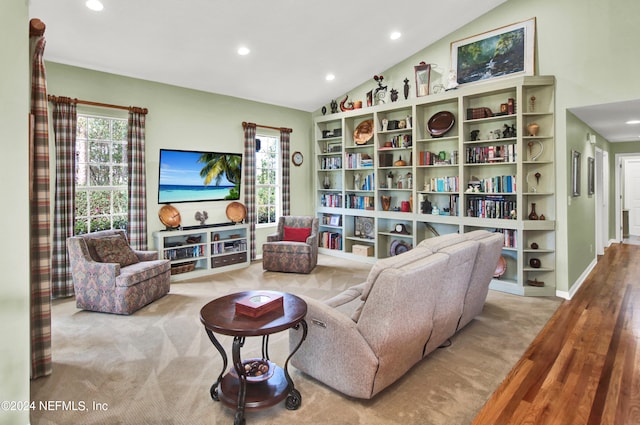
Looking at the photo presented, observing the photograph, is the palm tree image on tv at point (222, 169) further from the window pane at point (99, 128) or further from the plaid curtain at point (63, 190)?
the plaid curtain at point (63, 190)

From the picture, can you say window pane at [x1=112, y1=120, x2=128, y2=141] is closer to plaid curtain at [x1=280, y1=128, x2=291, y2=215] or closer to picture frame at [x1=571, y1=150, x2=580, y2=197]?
plaid curtain at [x1=280, y1=128, x2=291, y2=215]

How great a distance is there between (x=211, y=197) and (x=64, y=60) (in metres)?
2.69

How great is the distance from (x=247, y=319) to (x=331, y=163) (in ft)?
17.9

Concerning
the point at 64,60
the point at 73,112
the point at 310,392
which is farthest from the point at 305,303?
the point at 64,60

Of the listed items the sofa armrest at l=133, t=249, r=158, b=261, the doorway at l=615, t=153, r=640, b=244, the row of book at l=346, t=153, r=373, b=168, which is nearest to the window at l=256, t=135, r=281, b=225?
the row of book at l=346, t=153, r=373, b=168

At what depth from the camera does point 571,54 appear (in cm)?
448

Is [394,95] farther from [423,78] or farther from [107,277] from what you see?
[107,277]

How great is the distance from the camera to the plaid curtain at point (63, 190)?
4508 millimetres

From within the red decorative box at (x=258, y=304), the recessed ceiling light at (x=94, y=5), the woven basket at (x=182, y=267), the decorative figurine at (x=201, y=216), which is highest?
the recessed ceiling light at (x=94, y=5)

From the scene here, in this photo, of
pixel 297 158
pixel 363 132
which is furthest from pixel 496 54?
pixel 297 158

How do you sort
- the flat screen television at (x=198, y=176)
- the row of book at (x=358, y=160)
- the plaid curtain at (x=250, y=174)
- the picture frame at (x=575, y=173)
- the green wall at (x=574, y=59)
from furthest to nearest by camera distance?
the row of book at (x=358, y=160) → the plaid curtain at (x=250, y=174) → the flat screen television at (x=198, y=176) → the picture frame at (x=575, y=173) → the green wall at (x=574, y=59)

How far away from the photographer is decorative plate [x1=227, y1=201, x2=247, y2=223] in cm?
639

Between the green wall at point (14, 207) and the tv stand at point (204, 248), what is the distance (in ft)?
10.7

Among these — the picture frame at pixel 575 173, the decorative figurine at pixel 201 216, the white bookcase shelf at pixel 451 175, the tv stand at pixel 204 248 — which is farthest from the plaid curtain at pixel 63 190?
the picture frame at pixel 575 173
